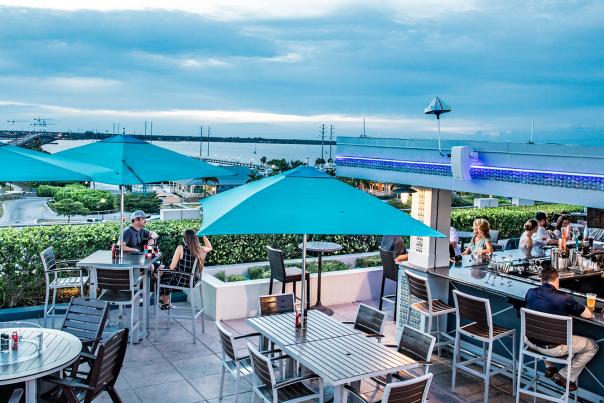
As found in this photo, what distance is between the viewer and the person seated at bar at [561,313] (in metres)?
5.42

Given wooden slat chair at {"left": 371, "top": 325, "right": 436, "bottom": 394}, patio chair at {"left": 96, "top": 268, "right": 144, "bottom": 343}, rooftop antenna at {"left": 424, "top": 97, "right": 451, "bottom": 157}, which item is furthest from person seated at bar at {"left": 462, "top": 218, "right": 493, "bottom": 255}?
patio chair at {"left": 96, "top": 268, "right": 144, "bottom": 343}

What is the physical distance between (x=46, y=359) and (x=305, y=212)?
7.58 feet

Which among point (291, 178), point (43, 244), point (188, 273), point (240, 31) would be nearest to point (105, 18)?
point (240, 31)

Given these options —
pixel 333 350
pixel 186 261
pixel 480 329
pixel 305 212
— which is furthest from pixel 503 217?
pixel 305 212

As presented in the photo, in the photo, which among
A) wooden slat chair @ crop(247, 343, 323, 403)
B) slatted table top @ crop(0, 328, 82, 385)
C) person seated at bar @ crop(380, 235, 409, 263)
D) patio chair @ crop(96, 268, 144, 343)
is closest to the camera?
slatted table top @ crop(0, 328, 82, 385)

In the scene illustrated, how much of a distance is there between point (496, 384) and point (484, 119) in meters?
11.8

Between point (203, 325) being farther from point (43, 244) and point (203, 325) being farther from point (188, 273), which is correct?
point (43, 244)

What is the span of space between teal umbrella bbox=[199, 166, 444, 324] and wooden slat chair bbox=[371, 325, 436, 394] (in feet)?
2.95

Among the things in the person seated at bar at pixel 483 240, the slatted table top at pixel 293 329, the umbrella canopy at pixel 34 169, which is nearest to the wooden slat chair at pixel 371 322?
the slatted table top at pixel 293 329

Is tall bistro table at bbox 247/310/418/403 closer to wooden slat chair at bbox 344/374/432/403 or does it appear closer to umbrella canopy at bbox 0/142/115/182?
wooden slat chair at bbox 344/374/432/403

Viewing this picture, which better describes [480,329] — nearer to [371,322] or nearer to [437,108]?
[371,322]

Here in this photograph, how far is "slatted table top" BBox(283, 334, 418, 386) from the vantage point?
4.31 metres

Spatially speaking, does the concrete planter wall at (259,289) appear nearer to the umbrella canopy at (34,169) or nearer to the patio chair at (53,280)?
the patio chair at (53,280)

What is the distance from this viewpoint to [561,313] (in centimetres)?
551
